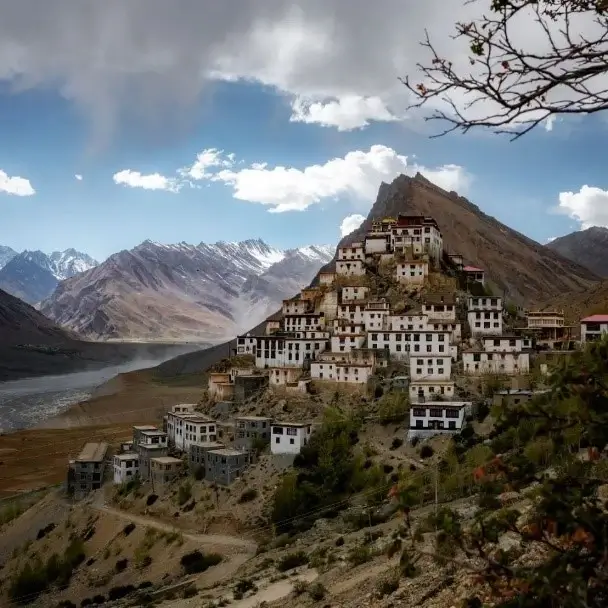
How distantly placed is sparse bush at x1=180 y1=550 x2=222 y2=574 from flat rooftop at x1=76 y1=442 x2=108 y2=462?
1772cm

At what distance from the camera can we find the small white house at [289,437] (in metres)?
40.4

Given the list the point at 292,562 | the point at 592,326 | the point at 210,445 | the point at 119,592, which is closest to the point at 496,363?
the point at 592,326

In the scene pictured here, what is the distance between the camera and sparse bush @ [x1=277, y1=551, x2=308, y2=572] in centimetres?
2350

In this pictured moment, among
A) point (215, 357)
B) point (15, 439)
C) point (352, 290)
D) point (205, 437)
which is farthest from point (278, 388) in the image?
point (215, 357)

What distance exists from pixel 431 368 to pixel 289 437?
33.0ft

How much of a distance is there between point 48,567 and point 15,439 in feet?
160

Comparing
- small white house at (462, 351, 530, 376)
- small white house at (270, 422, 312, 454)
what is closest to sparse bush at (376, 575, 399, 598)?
small white house at (270, 422, 312, 454)

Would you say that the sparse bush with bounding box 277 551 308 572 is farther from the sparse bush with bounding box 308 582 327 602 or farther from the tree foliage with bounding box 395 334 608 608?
the tree foliage with bounding box 395 334 608 608

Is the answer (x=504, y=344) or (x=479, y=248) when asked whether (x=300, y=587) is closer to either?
(x=504, y=344)

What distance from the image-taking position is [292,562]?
24.1 metres

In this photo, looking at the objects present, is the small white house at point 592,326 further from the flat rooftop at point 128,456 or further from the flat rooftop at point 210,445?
the flat rooftop at point 128,456

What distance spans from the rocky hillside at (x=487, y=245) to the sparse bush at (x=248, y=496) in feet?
306

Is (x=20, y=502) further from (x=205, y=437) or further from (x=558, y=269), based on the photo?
(x=558, y=269)


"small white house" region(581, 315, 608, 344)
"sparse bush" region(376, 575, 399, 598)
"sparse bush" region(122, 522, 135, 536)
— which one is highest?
"small white house" region(581, 315, 608, 344)
